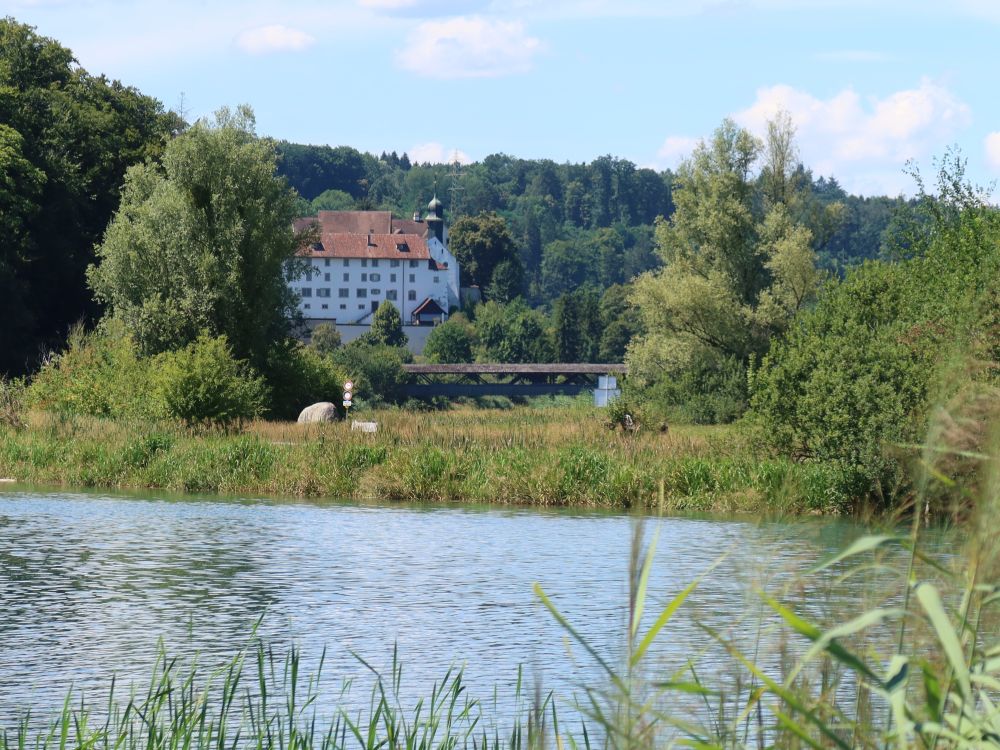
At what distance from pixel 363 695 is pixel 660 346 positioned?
44402 mm

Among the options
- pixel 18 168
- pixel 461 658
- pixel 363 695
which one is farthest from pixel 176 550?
pixel 18 168

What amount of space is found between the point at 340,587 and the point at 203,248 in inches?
1235

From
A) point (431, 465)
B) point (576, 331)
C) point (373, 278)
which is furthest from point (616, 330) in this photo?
point (431, 465)

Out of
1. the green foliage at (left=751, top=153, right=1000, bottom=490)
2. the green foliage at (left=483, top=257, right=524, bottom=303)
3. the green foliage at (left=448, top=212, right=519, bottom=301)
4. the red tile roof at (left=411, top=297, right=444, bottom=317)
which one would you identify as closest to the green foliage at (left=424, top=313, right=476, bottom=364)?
the red tile roof at (left=411, top=297, right=444, bottom=317)

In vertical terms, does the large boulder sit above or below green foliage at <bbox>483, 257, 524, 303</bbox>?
below

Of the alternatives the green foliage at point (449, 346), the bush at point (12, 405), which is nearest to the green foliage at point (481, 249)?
the green foliage at point (449, 346)

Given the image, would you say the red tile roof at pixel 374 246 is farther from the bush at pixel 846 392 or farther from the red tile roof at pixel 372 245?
the bush at pixel 846 392

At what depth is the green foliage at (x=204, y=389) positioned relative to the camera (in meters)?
39.2

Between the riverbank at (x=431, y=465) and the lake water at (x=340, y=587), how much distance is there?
5.08 feet

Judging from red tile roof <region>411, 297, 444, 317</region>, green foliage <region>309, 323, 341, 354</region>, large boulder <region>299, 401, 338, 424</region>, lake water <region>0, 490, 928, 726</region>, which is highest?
red tile roof <region>411, 297, 444, 317</region>

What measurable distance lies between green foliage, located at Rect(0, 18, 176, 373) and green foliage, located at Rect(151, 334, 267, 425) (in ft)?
37.9

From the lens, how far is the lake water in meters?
12.1

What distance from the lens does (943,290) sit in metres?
31.5

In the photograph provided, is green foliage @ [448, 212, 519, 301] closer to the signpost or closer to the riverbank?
the signpost
